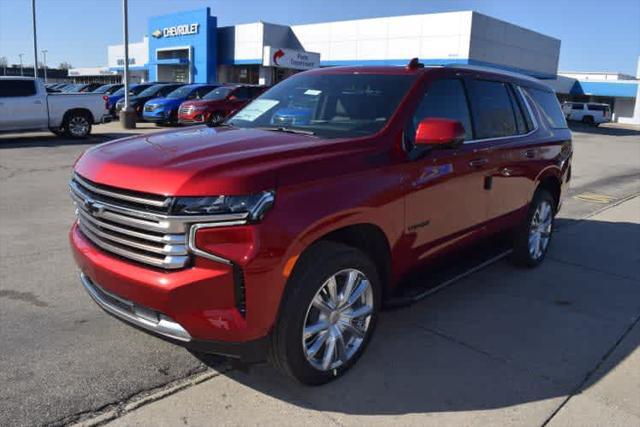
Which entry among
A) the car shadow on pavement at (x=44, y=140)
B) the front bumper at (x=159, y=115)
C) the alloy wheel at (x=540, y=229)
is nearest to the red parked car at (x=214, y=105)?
the front bumper at (x=159, y=115)

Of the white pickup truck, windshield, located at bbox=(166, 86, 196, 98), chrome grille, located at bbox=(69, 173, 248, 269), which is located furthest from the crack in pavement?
windshield, located at bbox=(166, 86, 196, 98)

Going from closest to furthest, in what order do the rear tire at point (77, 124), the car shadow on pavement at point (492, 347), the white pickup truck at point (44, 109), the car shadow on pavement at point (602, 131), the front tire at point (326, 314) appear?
the front tire at point (326, 314)
the car shadow on pavement at point (492, 347)
the white pickup truck at point (44, 109)
the rear tire at point (77, 124)
the car shadow on pavement at point (602, 131)

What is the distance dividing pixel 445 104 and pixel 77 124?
1520cm

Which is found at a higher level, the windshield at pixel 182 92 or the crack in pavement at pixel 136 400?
the windshield at pixel 182 92

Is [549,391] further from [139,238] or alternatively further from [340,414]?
[139,238]

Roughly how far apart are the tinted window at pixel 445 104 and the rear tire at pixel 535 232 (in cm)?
150

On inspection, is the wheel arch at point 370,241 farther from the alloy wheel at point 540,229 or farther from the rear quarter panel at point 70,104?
the rear quarter panel at point 70,104

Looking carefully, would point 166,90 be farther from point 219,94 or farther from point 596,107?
point 596,107

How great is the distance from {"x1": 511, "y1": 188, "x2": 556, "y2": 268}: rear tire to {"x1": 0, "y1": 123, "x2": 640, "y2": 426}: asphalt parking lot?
0.49ft

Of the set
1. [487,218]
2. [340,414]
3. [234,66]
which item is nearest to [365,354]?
[340,414]

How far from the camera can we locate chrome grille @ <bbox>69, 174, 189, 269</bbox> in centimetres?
280

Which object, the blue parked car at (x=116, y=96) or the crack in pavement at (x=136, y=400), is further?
the blue parked car at (x=116, y=96)

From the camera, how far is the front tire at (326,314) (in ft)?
9.89

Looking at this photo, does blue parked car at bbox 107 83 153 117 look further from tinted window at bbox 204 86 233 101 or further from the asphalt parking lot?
the asphalt parking lot
